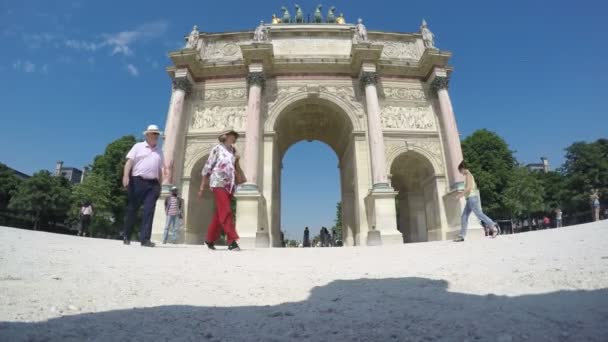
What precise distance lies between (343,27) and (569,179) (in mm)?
31731

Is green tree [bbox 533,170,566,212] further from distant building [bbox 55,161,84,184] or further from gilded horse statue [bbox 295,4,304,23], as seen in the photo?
distant building [bbox 55,161,84,184]

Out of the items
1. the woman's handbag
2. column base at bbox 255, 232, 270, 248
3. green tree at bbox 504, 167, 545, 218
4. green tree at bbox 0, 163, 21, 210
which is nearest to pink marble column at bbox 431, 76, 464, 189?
column base at bbox 255, 232, 270, 248

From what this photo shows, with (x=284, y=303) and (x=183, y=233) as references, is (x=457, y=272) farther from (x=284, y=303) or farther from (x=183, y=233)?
(x=183, y=233)

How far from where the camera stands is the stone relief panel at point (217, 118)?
17062 millimetres

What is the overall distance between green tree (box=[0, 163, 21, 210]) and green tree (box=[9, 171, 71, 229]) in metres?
3.39

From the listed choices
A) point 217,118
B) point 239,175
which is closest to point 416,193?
point 217,118

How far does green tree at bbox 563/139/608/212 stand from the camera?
106 feet

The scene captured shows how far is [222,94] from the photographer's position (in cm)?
1778

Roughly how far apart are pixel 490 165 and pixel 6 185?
50.8 meters

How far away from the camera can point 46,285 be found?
2783 millimetres

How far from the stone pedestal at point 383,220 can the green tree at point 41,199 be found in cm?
3006

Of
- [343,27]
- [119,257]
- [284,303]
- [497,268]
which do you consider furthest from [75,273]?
[343,27]

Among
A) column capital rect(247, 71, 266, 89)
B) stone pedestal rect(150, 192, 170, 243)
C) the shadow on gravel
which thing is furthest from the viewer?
column capital rect(247, 71, 266, 89)

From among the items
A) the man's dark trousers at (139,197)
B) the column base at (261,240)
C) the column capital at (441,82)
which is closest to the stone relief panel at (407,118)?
the column capital at (441,82)
